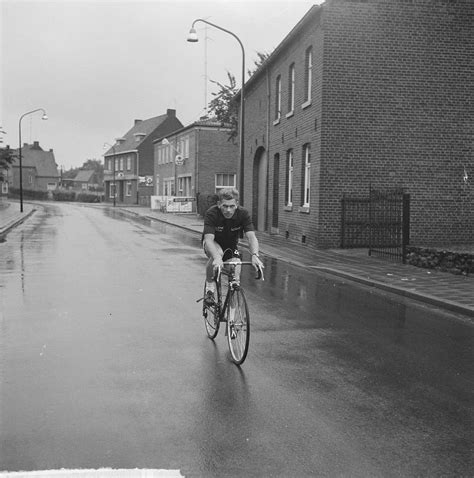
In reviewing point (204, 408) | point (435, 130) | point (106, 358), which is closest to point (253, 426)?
point (204, 408)

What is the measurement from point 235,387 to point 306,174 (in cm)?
1531

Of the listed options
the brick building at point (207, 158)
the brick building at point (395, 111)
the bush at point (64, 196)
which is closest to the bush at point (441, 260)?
the brick building at point (395, 111)

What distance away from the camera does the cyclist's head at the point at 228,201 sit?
6078 millimetres

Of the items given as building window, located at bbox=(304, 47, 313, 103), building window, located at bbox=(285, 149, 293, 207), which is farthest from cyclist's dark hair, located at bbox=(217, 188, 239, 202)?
building window, located at bbox=(285, 149, 293, 207)

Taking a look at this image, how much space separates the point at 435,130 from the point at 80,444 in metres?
16.5

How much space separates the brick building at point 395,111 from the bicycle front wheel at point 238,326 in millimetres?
11824

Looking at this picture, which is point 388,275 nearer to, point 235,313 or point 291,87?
point 235,313

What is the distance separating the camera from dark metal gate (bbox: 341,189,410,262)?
49.5 ft

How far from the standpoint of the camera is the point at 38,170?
→ 378 feet

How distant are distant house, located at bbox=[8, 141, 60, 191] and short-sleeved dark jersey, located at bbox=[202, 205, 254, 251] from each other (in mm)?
112214

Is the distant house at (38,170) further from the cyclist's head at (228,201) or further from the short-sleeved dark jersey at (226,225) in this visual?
the cyclist's head at (228,201)

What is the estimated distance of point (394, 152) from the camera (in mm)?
17969

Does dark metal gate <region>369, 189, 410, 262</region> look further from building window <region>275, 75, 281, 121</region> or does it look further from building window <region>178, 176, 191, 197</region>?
building window <region>178, 176, 191, 197</region>

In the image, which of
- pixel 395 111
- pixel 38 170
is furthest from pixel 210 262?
pixel 38 170
